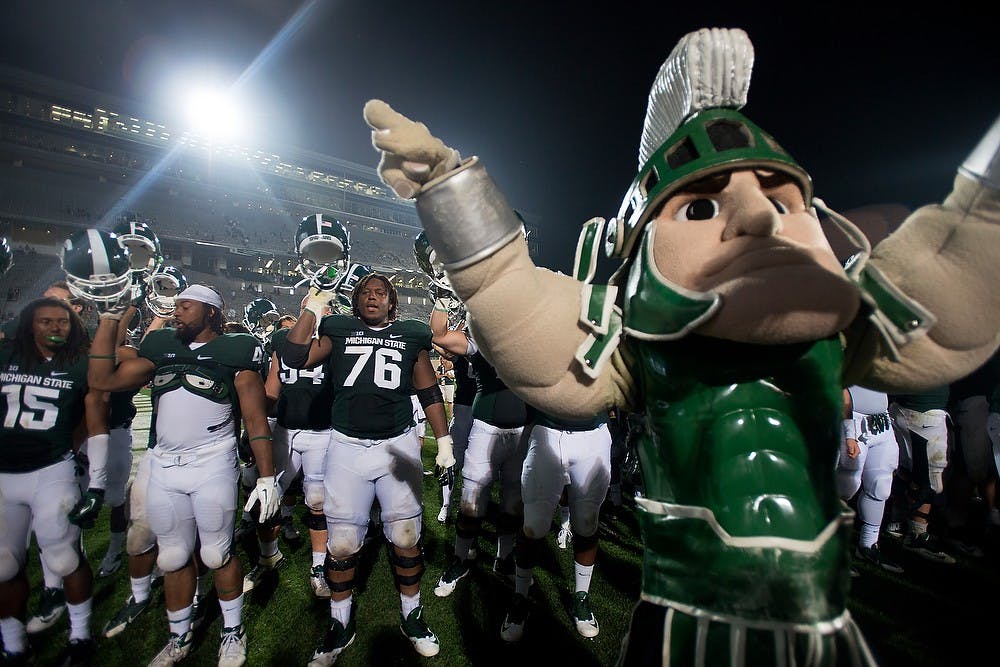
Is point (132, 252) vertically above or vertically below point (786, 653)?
above

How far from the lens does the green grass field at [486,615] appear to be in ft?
10.6

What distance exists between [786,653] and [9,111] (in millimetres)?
47285

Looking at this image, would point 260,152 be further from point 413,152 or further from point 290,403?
point 413,152

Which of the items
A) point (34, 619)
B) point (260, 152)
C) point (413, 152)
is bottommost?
point (34, 619)

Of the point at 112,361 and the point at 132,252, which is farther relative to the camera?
the point at 132,252

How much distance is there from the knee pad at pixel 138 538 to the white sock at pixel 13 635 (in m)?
0.63

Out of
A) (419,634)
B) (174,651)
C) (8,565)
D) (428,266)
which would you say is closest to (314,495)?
(174,651)

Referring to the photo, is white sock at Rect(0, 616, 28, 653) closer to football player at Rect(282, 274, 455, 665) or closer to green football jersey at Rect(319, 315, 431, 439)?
football player at Rect(282, 274, 455, 665)

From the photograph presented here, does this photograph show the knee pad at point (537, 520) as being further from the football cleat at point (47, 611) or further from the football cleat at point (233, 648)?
the football cleat at point (47, 611)

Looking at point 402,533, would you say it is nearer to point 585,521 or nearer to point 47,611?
point 585,521

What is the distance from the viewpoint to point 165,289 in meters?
7.25

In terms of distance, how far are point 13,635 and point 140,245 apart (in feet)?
10.3


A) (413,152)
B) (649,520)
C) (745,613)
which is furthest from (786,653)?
(413,152)

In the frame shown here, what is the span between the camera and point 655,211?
4.68 ft
